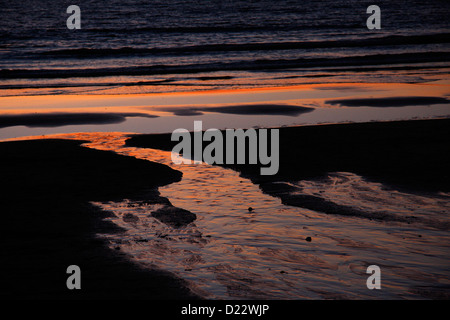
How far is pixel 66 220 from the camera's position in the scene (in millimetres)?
9242

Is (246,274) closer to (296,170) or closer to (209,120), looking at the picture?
(296,170)

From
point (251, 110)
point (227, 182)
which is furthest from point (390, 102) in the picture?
point (227, 182)

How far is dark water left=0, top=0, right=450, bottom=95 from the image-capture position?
2834 centimetres

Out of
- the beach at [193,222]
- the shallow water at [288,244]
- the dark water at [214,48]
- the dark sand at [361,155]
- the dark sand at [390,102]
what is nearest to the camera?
the shallow water at [288,244]

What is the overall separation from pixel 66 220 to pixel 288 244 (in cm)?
336

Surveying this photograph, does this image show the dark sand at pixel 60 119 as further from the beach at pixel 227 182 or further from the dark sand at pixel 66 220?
the dark sand at pixel 66 220

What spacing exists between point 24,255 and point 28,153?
653cm

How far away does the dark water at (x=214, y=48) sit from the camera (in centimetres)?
2834

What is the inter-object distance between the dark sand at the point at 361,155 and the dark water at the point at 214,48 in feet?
33.9

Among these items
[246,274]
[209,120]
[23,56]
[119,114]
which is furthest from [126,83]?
[246,274]

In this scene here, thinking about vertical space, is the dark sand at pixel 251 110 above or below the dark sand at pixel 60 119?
above

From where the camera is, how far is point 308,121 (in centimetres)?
1778

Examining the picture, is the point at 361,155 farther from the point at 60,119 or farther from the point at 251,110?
the point at 60,119

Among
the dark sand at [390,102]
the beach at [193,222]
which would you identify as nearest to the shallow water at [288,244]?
the beach at [193,222]
